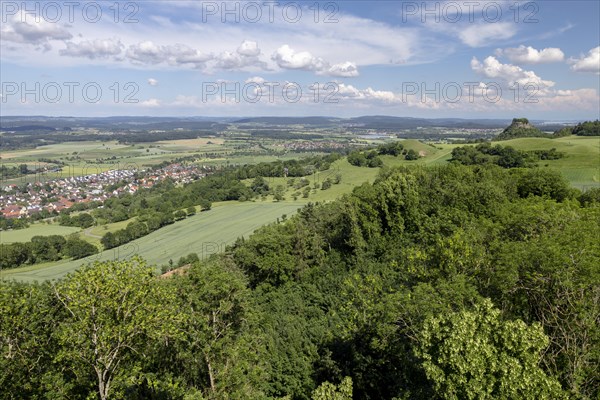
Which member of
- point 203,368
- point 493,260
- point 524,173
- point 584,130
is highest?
point 584,130

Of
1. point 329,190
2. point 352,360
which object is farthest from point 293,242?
point 329,190

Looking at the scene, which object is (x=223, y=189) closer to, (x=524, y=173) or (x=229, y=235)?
(x=229, y=235)

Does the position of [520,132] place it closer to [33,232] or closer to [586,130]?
[586,130]

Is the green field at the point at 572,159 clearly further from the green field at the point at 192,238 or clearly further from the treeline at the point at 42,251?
the treeline at the point at 42,251

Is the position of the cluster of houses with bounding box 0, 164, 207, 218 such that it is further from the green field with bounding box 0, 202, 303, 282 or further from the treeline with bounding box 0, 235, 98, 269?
the green field with bounding box 0, 202, 303, 282

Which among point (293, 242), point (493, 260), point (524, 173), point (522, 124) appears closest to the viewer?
point (493, 260)

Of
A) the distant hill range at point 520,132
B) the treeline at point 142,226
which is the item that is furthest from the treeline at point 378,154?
the treeline at point 142,226

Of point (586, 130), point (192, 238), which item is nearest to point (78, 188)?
point (192, 238)
